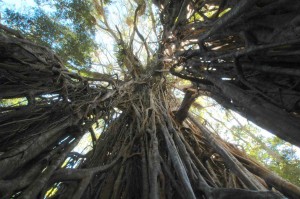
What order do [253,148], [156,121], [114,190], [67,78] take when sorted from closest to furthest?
[114,190], [67,78], [156,121], [253,148]

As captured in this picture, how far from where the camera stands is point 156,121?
10.8ft

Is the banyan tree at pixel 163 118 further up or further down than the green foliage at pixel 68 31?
further down

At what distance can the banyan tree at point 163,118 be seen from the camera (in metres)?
1.68

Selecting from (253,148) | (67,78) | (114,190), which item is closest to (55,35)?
(67,78)

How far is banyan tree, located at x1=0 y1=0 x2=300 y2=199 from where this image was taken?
1682mm

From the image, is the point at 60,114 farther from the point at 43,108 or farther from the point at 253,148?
the point at 253,148

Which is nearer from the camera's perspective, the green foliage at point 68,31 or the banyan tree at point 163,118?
the banyan tree at point 163,118

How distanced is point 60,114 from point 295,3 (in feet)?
7.51

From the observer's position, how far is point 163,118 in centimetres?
337

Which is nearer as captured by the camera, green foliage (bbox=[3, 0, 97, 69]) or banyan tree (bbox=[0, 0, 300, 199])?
banyan tree (bbox=[0, 0, 300, 199])

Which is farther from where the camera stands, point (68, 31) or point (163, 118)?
point (68, 31)

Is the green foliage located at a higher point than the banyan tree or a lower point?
higher

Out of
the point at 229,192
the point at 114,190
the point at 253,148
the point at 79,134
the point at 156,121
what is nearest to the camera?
the point at 229,192

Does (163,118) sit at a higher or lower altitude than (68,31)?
lower
